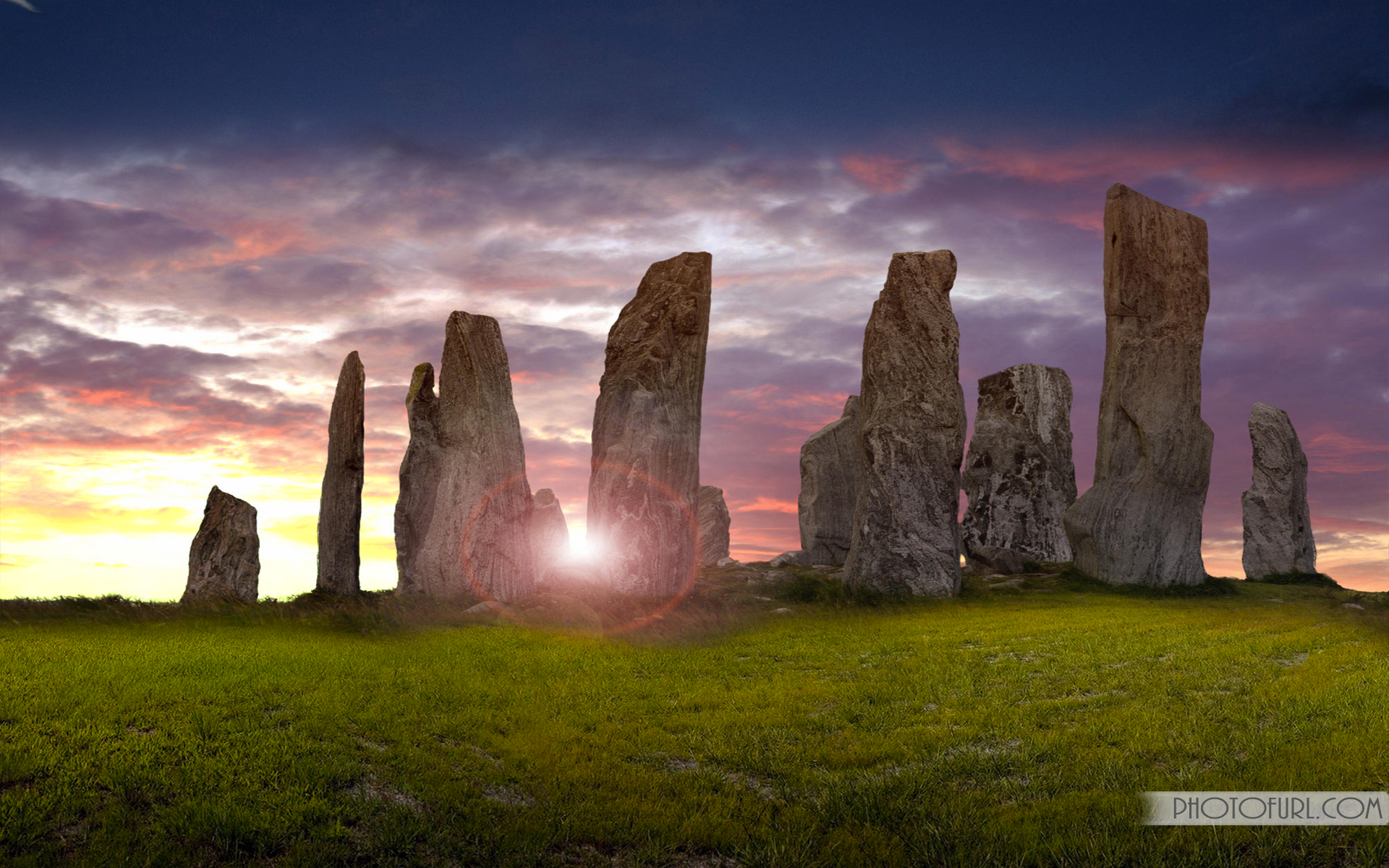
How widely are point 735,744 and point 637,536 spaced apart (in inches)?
444

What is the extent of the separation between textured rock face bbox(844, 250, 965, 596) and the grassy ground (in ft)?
18.7

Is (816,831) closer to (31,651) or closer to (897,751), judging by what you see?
(897,751)

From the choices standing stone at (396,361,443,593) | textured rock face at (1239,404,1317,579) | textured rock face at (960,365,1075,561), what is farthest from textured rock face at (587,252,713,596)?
textured rock face at (1239,404,1317,579)

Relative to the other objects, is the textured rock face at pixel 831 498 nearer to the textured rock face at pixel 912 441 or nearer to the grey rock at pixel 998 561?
the grey rock at pixel 998 561

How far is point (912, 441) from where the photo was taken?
2088cm

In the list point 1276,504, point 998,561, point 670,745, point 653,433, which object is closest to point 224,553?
point 653,433

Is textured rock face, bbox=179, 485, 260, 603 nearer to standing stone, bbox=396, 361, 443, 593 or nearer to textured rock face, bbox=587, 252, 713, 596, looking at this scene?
standing stone, bbox=396, 361, 443, 593

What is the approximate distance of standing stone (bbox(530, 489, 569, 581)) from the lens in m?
20.4

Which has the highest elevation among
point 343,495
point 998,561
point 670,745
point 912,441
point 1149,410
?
point 1149,410

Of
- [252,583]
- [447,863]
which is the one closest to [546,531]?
[252,583]

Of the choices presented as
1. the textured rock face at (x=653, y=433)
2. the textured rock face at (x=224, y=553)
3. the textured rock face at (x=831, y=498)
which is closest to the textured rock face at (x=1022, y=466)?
the textured rock face at (x=831, y=498)

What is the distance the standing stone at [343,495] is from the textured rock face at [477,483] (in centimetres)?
310

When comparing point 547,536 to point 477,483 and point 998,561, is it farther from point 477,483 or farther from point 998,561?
point 998,561

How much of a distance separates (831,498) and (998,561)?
517 cm
